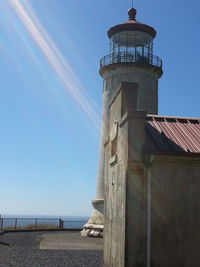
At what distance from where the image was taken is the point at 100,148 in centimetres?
2553

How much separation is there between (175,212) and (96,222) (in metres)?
14.7

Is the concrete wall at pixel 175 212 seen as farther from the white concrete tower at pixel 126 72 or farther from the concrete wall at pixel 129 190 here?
the white concrete tower at pixel 126 72

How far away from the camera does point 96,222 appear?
81.9ft

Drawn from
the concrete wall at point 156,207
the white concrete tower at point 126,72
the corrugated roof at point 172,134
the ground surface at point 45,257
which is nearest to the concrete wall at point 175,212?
the concrete wall at point 156,207

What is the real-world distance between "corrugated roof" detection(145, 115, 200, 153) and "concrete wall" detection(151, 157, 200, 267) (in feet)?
1.84

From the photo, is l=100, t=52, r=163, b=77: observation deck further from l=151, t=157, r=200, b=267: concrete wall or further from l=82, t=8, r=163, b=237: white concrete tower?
l=151, t=157, r=200, b=267: concrete wall

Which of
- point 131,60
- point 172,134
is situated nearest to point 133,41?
point 131,60

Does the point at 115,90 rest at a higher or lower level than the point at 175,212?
higher

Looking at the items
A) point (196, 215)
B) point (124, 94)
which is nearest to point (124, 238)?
point (196, 215)

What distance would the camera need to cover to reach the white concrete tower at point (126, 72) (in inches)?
977

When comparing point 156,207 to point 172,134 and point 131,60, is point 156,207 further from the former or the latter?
point 131,60

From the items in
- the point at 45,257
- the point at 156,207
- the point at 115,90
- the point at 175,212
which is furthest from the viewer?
the point at 115,90

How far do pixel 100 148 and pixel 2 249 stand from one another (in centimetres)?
977

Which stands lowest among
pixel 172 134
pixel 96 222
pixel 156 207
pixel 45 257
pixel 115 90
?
pixel 45 257
